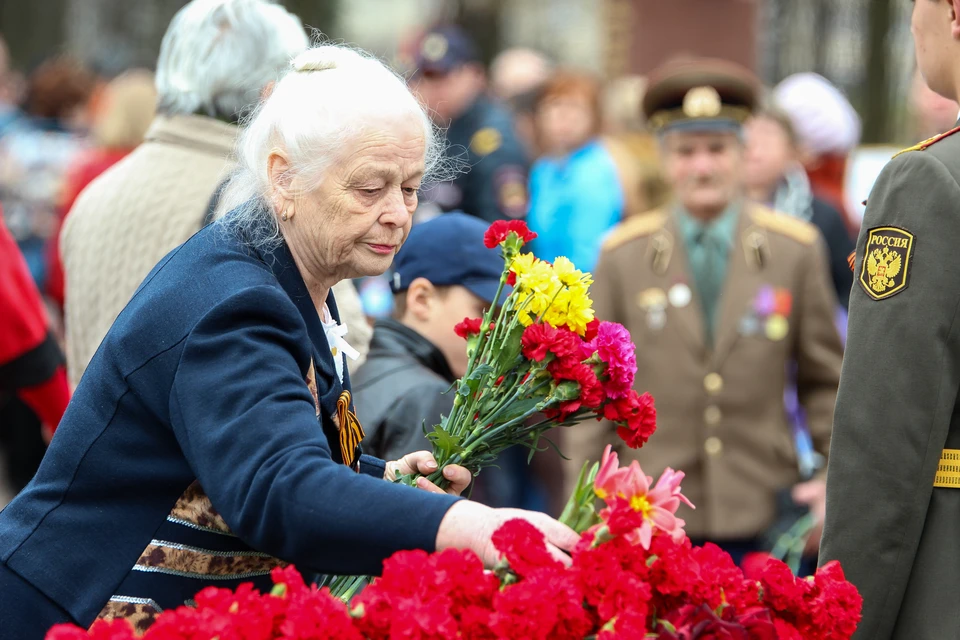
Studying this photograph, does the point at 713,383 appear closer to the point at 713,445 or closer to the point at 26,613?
the point at 713,445

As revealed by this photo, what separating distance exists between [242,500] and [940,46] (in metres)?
1.77

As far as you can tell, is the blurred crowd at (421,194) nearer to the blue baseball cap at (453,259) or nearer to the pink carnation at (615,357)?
the blue baseball cap at (453,259)

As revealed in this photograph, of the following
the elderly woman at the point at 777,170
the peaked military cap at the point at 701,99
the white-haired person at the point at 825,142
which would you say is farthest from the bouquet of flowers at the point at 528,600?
the white-haired person at the point at 825,142

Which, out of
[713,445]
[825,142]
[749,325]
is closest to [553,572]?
[713,445]

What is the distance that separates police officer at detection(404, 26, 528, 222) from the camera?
305 inches

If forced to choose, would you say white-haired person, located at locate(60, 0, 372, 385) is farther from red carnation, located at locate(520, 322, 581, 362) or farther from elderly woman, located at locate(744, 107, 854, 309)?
elderly woman, located at locate(744, 107, 854, 309)

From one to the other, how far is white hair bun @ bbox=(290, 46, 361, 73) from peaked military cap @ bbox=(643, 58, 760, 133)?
11.1 feet

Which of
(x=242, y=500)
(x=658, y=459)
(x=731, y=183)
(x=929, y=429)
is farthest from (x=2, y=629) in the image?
(x=731, y=183)

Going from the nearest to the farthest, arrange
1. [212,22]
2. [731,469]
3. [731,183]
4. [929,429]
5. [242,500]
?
[242,500], [929,429], [212,22], [731,469], [731,183]

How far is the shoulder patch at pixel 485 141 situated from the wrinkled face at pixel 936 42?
200 inches

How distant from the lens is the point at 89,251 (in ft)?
13.0

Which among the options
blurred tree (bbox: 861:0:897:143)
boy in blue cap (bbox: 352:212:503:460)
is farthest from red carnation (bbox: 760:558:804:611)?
blurred tree (bbox: 861:0:897:143)

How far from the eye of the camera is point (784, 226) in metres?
5.55

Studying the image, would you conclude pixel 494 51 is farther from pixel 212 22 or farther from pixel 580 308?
pixel 580 308
